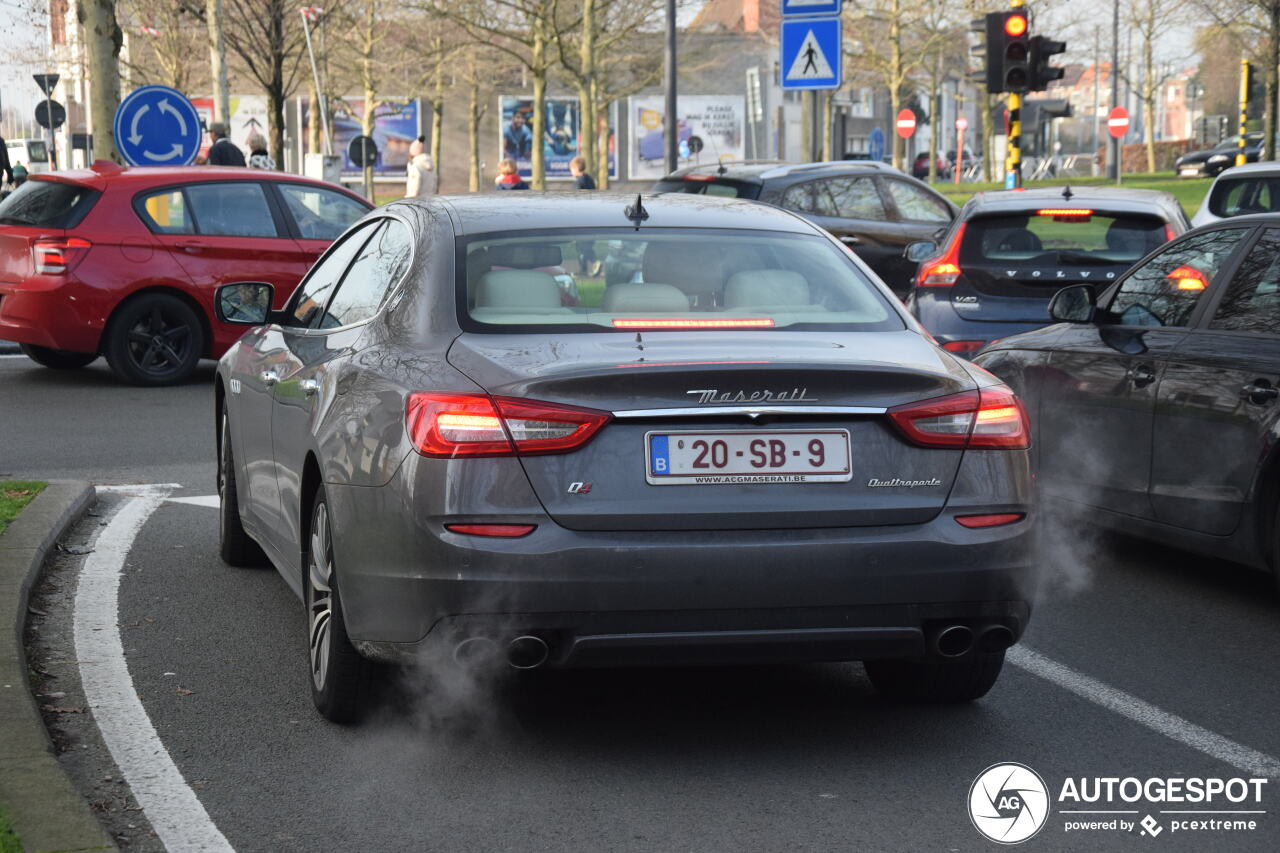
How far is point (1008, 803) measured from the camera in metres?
4.55

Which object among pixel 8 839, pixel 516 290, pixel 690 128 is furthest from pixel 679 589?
pixel 690 128

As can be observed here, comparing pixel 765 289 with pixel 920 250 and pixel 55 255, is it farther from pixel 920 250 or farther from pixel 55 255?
pixel 55 255

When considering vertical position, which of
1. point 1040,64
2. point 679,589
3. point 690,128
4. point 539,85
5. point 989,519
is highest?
point 539,85

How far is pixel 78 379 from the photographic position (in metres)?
15.3

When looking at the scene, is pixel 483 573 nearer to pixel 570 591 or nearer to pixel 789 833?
pixel 570 591

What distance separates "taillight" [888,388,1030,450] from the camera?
4664mm

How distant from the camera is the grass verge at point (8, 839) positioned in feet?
12.8

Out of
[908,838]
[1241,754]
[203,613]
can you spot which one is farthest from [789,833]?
[203,613]

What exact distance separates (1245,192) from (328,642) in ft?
44.2

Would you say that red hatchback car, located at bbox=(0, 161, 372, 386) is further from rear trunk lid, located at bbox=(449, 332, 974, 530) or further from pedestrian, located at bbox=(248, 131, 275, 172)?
rear trunk lid, located at bbox=(449, 332, 974, 530)

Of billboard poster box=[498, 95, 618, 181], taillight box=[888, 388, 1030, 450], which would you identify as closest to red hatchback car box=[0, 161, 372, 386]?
taillight box=[888, 388, 1030, 450]

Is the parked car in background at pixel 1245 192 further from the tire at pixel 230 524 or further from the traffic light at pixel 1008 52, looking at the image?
the tire at pixel 230 524

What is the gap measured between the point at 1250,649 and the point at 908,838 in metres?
2.46

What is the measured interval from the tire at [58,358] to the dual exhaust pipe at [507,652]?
11.9 meters
